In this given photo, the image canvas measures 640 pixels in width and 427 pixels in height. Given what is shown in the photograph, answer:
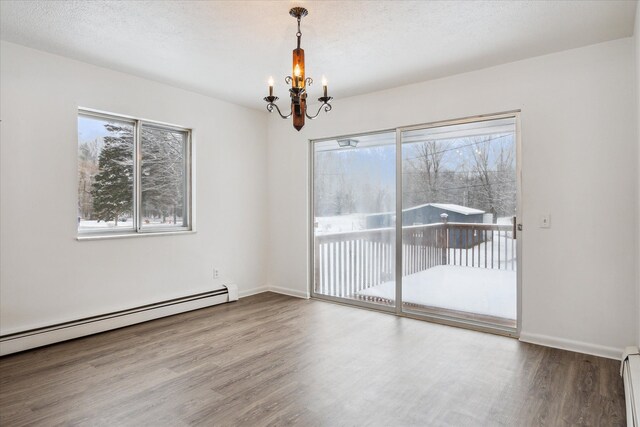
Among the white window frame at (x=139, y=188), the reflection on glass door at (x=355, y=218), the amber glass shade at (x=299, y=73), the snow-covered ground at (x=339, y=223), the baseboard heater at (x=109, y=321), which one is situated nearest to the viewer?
the amber glass shade at (x=299, y=73)

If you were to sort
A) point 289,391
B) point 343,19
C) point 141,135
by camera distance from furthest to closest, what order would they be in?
point 141,135 < point 343,19 < point 289,391

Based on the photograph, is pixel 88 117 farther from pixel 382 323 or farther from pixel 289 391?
pixel 382 323

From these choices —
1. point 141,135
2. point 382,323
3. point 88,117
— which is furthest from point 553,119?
point 88,117

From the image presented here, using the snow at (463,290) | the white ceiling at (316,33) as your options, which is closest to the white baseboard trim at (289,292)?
the snow at (463,290)

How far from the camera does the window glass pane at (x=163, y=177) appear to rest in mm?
4082

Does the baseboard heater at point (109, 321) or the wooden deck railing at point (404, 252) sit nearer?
the baseboard heater at point (109, 321)

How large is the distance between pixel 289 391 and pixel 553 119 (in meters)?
3.03

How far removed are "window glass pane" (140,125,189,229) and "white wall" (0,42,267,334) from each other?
18cm

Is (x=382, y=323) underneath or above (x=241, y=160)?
underneath

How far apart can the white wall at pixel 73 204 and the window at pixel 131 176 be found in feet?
0.45

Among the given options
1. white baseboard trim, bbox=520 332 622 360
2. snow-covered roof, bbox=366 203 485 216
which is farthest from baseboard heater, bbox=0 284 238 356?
white baseboard trim, bbox=520 332 622 360

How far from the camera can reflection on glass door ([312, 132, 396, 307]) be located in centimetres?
434

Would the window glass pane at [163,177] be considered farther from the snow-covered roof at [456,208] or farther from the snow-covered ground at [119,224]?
the snow-covered roof at [456,208]

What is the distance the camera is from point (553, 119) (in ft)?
10.6
